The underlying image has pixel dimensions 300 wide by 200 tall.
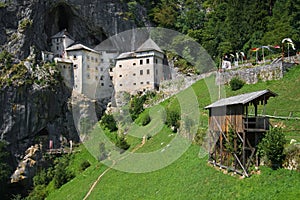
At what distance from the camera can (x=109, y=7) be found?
72188 millimetres

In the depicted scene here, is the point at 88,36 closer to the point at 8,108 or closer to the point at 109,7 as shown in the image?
the point at 109,7

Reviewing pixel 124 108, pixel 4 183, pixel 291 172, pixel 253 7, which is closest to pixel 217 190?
pixel 291 172

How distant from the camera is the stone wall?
44.8 meters

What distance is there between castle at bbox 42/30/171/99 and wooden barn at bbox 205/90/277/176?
38.1 meters

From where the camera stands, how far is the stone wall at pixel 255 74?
4478cm

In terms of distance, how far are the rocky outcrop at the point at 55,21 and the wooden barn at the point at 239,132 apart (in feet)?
152

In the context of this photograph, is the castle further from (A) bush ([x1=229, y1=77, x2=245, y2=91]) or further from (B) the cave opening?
(A) bush ([x1=229, y1=77, x2=245, y2=91])

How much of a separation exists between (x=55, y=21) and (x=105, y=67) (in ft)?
42.2

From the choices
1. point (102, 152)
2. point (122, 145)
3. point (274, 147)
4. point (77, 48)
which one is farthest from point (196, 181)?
point (77, 48)

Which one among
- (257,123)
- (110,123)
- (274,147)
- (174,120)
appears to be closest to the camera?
(274,147)

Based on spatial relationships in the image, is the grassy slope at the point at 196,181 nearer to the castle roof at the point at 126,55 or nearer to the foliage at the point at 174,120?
the foliage at the point at 174,120

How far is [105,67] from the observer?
70562 millimetres

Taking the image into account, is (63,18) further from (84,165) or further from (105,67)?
(84,165)

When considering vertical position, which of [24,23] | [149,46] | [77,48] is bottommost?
[77,48]
